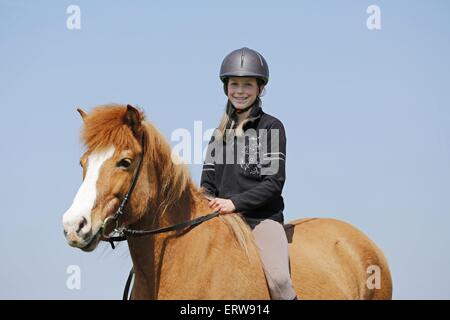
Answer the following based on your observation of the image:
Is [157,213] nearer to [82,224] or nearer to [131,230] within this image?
[131,230]

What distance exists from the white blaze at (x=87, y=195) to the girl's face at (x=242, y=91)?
1825mm

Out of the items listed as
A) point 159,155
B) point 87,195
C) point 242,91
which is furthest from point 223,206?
point 87,195

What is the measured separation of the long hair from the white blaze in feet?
5.17

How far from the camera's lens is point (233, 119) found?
22.9 ft

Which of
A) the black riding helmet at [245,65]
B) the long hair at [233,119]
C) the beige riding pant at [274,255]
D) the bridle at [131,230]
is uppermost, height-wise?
the black riding helmet at [245,65]

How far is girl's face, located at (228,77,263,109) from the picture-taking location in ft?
22.6

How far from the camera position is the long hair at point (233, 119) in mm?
6703

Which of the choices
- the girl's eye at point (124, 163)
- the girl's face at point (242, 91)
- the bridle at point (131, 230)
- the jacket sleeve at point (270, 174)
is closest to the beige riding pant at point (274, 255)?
the jacket sleeve at point (270, 174)

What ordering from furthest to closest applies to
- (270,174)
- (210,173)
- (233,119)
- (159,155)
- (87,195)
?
(233,119) → (210,173) → (270,174) → (159,155) → (87,195)

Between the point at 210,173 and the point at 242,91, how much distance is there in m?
0.96

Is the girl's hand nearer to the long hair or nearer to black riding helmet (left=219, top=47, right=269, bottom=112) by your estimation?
the long hair

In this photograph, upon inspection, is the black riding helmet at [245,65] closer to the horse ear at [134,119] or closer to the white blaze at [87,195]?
the horse ear at [134,119]
